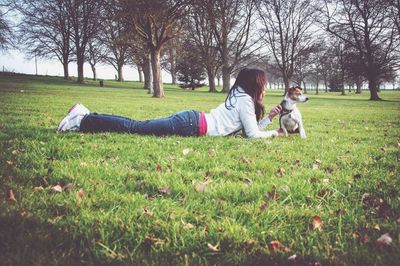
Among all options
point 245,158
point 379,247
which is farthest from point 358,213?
point 245,158

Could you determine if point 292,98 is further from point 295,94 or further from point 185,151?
point 185,151

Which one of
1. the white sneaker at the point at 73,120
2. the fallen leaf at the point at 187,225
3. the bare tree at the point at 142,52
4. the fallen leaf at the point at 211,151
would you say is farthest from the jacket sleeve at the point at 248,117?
the bare tree at the point at 142,52

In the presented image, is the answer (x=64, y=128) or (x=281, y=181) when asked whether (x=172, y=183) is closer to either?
(x=281, y=181)

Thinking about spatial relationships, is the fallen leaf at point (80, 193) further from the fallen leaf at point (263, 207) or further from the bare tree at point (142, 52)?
the bare tree at point (142, 52)

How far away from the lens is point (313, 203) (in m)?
2.73

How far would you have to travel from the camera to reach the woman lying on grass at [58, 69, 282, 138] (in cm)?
565

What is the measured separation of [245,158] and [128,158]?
148 cm

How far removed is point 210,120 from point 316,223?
13.0ft

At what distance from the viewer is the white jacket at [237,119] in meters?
5.58

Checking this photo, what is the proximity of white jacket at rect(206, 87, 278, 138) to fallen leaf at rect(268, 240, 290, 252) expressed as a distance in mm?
3713

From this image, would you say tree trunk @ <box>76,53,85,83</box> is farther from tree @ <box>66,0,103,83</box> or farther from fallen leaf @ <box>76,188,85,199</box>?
fallen leaf @ <box>76,188,85,199</box>

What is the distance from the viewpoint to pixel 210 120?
20.0 ft

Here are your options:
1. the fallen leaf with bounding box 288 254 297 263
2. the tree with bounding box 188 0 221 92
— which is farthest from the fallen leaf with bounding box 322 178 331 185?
the tree with bounding box 188 0 221 92

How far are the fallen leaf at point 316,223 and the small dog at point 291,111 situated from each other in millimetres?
4094
